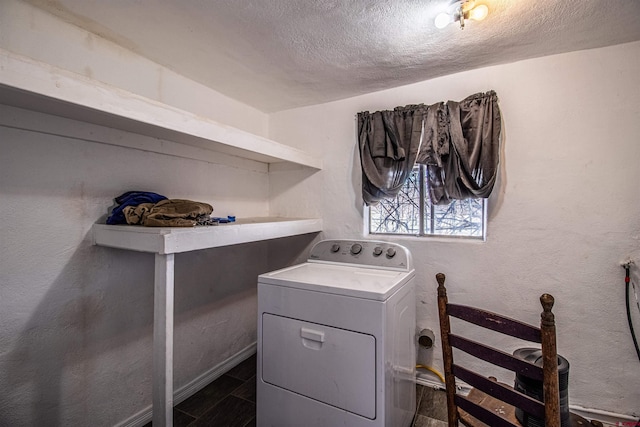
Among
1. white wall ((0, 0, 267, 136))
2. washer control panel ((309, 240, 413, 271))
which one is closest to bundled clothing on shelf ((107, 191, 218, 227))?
white wall ((0, 0, 267, 136))

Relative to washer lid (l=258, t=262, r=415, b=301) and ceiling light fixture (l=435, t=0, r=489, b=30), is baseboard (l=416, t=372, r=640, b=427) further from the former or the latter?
ceiling light fixture (l=435, t=0, r=489, b=30)

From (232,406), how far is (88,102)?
1.93 meters

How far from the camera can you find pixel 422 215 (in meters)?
2.25

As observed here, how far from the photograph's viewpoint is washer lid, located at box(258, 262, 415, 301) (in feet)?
4.53

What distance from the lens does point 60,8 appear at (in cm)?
133

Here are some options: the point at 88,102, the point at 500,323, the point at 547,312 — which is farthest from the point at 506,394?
the point at 88,102

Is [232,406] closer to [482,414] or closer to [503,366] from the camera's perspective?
[482,414]

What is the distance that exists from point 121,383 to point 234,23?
2092mm

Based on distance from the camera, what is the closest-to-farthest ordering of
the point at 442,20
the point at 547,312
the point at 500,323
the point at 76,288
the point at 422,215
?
the point at 547,312
the point at 500,323
the point at 442,20
the point at 76,288
the point at 422,215

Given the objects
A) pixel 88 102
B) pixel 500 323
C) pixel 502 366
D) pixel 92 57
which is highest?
pixel 92 57

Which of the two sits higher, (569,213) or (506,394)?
(569,213)

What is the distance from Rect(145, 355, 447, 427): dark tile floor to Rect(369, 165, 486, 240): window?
116 cm

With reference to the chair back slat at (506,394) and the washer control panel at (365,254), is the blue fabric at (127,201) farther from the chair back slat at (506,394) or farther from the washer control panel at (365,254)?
the chair back slat at (506,394)

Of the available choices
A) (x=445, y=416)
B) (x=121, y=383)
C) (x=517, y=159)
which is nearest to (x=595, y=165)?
(x=517, y=159)
